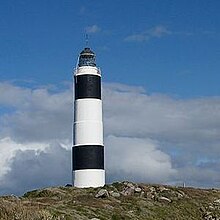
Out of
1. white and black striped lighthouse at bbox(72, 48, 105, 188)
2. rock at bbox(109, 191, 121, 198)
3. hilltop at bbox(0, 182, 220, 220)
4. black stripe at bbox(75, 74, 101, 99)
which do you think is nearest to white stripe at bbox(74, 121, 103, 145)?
white and black striped lighthouse at bbox(72, 48, 105, 188)

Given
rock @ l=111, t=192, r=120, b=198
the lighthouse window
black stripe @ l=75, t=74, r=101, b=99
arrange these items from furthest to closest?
the lighthouse window, black stripe @ l=75, t=74, r=101, b=99, rock @ l=111, t=192, r=120, b=198

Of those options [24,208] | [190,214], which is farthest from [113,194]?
[24,208]

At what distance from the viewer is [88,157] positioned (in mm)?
48719

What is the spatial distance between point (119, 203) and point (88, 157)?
8.51 meters

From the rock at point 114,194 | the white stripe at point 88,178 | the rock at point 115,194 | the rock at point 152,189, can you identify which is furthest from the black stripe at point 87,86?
the rock at point 115,194

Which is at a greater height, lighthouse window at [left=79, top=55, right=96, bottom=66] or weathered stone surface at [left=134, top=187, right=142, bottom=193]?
lighthouse window at [left=79, top=55, right=96, bottom=66]

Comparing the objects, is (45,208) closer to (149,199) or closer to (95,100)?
(149,199)

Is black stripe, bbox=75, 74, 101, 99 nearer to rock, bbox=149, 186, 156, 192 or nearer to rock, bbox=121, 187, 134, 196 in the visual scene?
rock, bbox=121, 187, 134, 196

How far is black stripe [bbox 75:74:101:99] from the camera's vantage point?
49.8 metres

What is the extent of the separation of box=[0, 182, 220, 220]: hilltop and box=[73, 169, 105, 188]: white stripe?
6.00 feet

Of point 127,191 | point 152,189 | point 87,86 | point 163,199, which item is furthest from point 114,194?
point 87,86

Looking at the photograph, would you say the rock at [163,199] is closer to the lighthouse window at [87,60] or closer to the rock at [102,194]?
the rock at [102,194]

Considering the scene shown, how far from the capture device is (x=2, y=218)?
96.7 feet

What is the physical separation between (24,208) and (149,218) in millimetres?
10913
